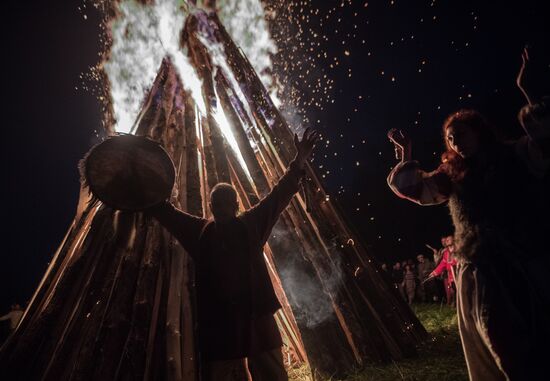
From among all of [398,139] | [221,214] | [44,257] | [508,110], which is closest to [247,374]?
[221,214]

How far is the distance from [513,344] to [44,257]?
2160 inches

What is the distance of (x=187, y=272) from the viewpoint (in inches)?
120

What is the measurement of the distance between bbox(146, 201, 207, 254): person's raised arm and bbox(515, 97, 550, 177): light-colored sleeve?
7.11 feet

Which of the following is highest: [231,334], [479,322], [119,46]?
[119,46]

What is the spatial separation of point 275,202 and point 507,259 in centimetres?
153

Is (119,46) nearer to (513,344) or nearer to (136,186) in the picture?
(136,186)

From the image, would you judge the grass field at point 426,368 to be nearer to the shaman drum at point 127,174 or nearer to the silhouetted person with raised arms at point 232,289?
the silhouetted person with raised arms at point 232,289

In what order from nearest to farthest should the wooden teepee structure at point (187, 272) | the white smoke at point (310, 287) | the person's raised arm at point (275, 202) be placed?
the person's raised arm at point (275, 202) → the wooden teepee structure at point (187, 272) → the white smoke at point (310, 287)

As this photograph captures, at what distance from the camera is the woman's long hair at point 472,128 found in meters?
2.06

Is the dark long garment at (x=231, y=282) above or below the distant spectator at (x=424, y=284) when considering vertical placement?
below

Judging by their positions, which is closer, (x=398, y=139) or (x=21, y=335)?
(x=398, y=139)

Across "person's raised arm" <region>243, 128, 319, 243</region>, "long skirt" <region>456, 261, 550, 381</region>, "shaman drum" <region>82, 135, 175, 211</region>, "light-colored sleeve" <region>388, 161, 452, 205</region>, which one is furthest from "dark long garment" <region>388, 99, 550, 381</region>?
"shaman drum" <region>82, 135, 175, 211</region>

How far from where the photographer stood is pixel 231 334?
2061mm

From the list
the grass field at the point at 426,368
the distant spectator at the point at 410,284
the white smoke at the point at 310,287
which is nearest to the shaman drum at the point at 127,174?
the white smoke at the point at 310,287
